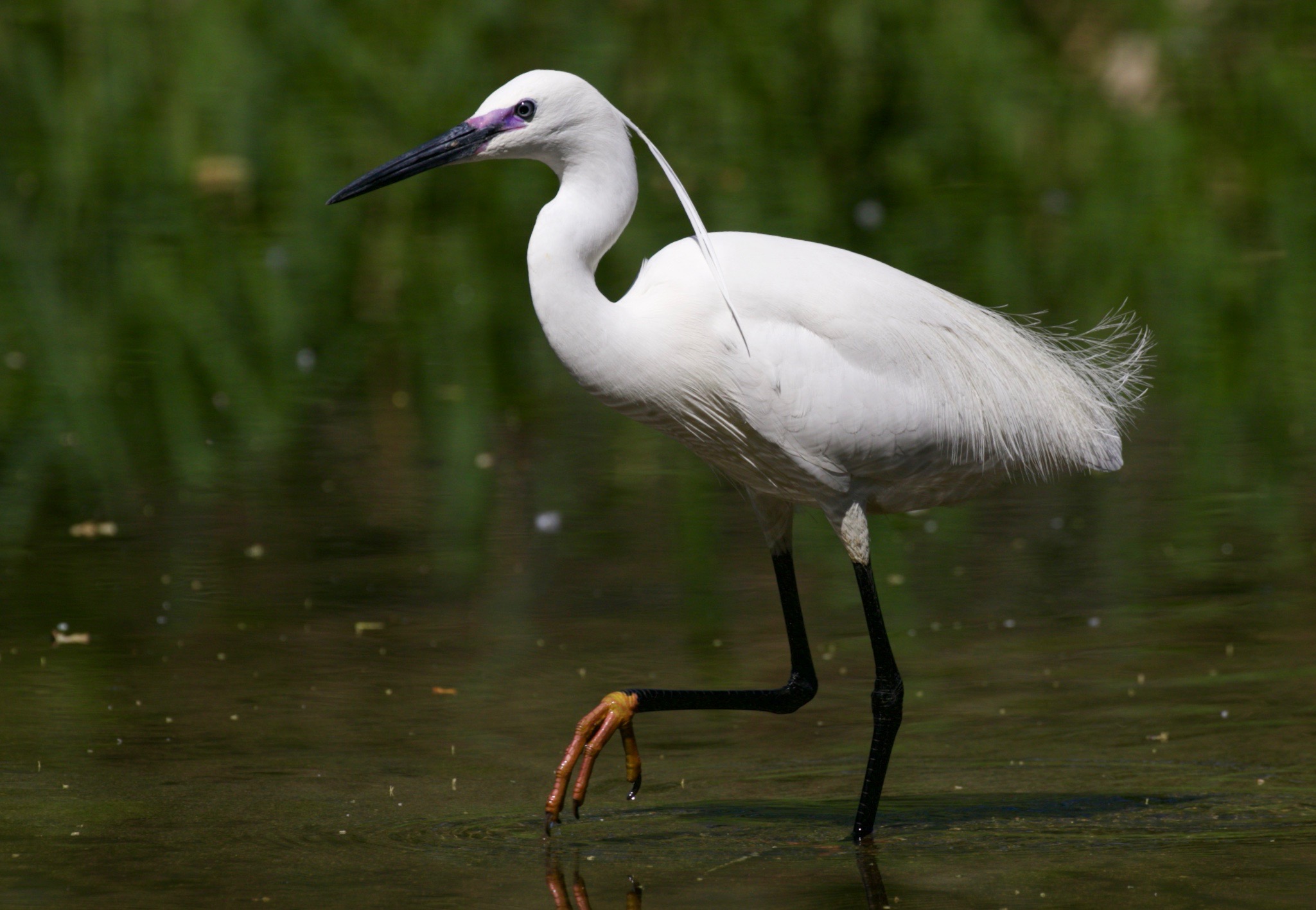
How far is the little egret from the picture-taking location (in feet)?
17.4

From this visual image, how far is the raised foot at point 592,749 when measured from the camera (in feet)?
16.6

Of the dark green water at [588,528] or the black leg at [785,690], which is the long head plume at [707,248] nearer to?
the black leg at [785,690]

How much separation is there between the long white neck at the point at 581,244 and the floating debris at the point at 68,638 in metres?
2.07

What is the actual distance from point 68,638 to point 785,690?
7.49 feet

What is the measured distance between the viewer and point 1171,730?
229 inches

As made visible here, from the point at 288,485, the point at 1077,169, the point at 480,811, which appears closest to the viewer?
the point at 480,811

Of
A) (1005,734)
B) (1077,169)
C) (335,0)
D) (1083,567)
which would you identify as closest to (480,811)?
(1005,734)

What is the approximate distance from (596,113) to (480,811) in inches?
67.4

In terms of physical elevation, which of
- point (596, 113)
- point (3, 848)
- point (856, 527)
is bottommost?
point (3, 848)

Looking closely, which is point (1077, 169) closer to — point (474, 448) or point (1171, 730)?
point (474, 448)

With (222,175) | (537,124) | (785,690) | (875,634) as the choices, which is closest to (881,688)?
(875,634)

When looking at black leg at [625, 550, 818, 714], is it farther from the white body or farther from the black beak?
the black beak

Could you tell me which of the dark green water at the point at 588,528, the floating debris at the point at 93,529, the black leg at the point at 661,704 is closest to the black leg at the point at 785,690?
the black leg at the point at 661,704

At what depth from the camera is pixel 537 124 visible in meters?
5.34
